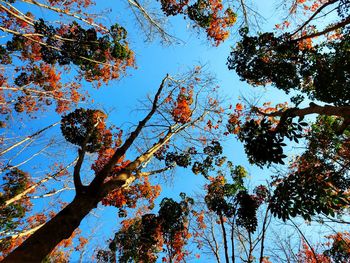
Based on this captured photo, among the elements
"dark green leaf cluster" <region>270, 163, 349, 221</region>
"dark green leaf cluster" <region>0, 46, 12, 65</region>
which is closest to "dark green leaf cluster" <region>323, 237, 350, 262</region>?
"dark green leaf cluster" <region>270, 163, 349, 221</region>

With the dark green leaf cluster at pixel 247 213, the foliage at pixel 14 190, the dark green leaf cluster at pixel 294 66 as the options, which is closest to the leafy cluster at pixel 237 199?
the dark green leaf cluster at pixel 247 213

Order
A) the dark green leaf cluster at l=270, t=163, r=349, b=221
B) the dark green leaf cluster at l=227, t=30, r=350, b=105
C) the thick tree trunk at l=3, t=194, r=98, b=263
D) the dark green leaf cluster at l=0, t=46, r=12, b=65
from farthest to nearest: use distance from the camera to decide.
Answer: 1. the dark green leaf cluster at l=0, t=46, r=12, b=65
2. the dark green leaf cluster at l=227, t=30, r=350, b=105
3. the dark green leaf cluster at l=270, t=163, r=349, b=221
4. the thick tree trunk at l=3, t=194, r=98, b=263

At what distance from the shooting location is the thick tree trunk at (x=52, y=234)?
379 cm

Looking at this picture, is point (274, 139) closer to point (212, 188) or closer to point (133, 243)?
point (212, 188)

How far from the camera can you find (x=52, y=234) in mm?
4281

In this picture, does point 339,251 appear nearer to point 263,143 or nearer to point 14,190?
point 263,143

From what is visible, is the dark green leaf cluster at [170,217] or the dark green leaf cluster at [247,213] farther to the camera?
→ the dark green leaf cluster at [170,217]

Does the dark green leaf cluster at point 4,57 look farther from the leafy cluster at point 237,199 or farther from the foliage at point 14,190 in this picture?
the leafy cluster at point 237,199

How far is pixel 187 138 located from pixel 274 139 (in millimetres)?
7158

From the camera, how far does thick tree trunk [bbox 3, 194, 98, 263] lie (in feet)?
12.4

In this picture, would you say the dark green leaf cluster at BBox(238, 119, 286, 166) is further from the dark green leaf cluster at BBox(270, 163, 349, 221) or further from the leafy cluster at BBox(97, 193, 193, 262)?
the leafy cluster at BBox(97, 193, 193, 262)

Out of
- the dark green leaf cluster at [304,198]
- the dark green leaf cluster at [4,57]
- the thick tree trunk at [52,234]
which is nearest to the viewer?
the thick tree trunk at [52,234]

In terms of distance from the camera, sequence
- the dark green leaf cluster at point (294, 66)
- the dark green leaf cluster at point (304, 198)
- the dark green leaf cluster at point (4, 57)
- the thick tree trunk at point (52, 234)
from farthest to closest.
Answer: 1. the dark green leaf cluster at point (4, 57)
2. the dark green leaf cluster at point (294, 66)
3. the dark green leaf cluster at point (304, 198)
4. the thick tree trunk at point (52, 234)

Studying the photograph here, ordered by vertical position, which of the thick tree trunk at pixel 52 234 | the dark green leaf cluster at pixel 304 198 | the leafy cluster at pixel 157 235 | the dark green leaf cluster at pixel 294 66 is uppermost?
the dark green leaf cluster at pixel 294 66
